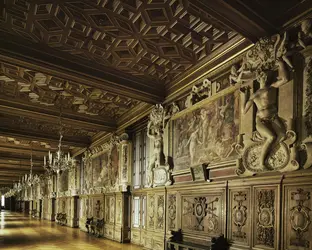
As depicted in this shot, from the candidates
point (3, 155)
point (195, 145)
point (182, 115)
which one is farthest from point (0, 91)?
point (3, 155)

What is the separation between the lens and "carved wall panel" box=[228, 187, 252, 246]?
5152 mm

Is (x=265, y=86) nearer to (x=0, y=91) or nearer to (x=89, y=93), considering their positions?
(x=89, y=93)

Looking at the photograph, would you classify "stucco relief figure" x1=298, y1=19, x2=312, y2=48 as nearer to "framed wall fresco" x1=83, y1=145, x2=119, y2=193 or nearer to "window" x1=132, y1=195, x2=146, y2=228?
"window" x1=132, y1=195, x2=146, y2=228

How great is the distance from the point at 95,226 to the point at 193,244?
7533 mm

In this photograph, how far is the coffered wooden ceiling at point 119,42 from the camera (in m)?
4.71

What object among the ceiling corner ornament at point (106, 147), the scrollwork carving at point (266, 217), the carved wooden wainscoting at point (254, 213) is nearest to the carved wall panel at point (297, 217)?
the carved wooden wainscoting at point (254, 213)

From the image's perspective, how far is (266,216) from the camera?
481 cm

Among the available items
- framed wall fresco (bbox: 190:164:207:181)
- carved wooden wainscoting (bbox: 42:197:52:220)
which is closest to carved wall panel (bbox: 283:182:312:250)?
framed wall fresco (bbox: 190:164:207:181)

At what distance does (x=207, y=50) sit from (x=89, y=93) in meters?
4.10

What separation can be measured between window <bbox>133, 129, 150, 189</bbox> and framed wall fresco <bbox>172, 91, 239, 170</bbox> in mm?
2561

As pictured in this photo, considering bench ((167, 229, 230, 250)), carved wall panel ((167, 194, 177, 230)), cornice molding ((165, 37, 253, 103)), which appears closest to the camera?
bench ((167, 229, 230, 250))

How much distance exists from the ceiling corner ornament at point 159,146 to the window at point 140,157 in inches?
54.4

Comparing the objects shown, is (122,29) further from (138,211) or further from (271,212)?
(138,211)

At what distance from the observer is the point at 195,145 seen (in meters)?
6.95
